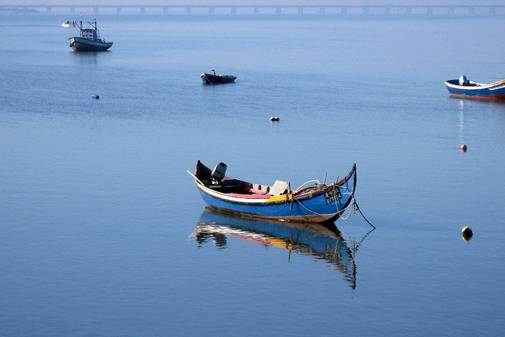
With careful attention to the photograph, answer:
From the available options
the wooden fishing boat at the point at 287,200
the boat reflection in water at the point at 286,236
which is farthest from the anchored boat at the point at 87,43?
the boat reflection in water at the point at 286,236

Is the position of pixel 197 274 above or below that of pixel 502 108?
below

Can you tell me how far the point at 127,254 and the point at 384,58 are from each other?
10436cm

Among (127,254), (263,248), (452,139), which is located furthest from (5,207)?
(452,139)

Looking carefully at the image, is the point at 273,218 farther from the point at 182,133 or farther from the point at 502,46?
the point at 502,46

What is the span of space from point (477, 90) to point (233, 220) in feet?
154

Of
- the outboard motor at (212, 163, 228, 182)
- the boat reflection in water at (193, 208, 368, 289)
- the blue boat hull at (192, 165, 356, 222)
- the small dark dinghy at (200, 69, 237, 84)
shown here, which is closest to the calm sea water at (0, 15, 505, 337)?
the boat reflection in water at (193, 208, 368, 289)

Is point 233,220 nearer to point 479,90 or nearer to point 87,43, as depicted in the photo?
point 479,90

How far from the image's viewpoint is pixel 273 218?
41219mm

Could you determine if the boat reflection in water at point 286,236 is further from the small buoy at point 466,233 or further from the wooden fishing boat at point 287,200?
the small buoy at point 466,233

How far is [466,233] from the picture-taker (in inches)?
1553

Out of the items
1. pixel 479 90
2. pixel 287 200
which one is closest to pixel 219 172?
pixel 287 200

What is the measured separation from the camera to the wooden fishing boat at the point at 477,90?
82.5 meters

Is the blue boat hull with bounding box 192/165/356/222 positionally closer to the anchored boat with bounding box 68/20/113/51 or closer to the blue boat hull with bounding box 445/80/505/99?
the blue boat hull with bounding box 445/80/505/99

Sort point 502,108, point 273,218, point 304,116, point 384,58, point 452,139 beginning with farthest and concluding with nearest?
point 384,58, point 502,108, point 304,116, point 452,139, point 273,218
